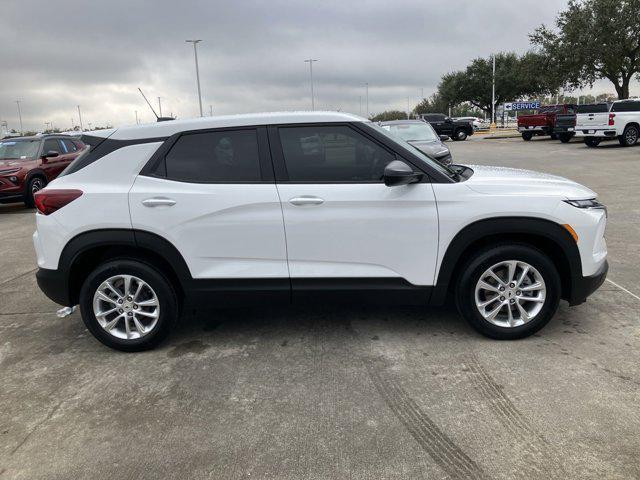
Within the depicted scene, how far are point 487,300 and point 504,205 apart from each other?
2.39 ft

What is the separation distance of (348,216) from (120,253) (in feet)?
5.91

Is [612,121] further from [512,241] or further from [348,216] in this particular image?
[348,216]

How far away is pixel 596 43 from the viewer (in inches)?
1159

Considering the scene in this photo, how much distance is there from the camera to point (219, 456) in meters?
2.71

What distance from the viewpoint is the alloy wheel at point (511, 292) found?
3.77 meters

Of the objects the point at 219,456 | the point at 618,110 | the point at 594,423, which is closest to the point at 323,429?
the point at 219,456

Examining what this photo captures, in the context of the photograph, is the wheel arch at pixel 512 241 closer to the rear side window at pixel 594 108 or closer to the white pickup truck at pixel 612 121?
the white pickup truck at pixel 612 121

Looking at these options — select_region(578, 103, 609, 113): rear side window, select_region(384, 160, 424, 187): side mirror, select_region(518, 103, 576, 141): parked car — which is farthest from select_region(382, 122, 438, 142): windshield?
select_region(518, 103, 576, 141): parked car

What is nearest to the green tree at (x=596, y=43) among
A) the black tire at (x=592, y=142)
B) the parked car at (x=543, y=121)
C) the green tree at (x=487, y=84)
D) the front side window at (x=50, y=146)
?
the parked car at (x=543, y=121)

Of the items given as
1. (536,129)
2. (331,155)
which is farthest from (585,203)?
(536,129)

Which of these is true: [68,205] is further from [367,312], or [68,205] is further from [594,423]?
[594,423]

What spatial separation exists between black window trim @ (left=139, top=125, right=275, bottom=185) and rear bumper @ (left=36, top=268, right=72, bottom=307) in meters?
1.03

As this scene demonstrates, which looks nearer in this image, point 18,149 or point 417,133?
point 417,133

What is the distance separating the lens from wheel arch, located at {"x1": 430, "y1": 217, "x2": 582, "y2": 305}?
3.68 meters
